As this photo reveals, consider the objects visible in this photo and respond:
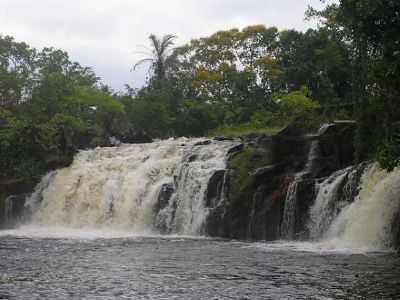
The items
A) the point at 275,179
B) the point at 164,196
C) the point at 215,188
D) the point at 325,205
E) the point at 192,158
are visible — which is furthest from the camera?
the point at 192,158

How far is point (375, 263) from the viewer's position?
1505 cm

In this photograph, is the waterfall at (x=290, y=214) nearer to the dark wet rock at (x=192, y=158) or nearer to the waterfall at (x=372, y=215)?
the waterfall at (x=372, y=215)

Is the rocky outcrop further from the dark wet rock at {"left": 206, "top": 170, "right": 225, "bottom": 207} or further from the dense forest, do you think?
the dense forest

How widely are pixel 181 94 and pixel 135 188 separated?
2327 cm

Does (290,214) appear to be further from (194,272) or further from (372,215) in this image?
(194,272)

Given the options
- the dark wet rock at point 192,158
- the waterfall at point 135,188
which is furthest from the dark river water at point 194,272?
the dark wet rock at point 192,158

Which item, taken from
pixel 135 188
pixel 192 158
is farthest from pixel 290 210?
pixel 135 188

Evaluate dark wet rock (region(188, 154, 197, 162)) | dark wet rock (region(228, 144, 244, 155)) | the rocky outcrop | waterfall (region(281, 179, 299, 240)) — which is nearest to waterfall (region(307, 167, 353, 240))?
the rocky outcrop

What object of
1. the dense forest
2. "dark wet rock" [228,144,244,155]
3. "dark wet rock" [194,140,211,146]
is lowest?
"dark wet rock" [228,144,244,155]

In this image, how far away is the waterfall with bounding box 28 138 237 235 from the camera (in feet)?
86.6

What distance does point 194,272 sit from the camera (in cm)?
1415

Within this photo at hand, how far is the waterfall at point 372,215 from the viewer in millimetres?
→ 18250

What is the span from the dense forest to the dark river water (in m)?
15.0

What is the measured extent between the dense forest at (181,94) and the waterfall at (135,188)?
8.76 feet
